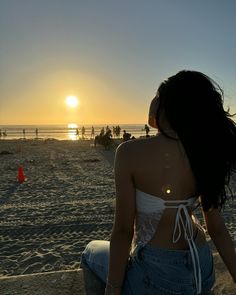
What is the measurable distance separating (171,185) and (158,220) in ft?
0.57

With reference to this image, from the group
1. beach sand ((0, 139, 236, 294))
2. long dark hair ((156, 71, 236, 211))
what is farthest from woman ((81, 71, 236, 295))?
beach sand ((0, 139, 236, 294))

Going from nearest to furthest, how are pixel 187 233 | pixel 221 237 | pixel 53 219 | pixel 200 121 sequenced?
1. pixel 200 121
2. pixel 187 233
3. pixel 221 237
4. pixel 53 219

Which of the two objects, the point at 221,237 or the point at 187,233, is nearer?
the point at 187,233

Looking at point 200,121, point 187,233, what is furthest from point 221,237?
point 200,121

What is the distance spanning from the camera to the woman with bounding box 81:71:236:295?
181cm

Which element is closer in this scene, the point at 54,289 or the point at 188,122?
the point at 188,122

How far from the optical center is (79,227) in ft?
21.1

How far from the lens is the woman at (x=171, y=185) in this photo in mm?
1812

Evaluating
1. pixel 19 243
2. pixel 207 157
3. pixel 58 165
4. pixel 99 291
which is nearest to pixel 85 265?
pixel 99 291

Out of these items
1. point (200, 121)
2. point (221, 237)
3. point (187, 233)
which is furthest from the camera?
point (221, 237)

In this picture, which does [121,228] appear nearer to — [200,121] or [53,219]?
[200,121]

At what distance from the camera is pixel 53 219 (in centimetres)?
695

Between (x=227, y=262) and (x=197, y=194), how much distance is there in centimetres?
49

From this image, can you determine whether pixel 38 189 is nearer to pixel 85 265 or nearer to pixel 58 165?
pixel 58 165
